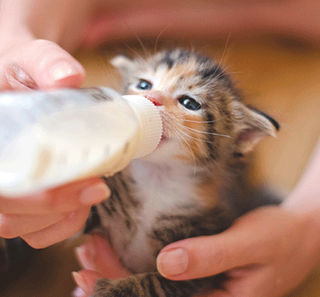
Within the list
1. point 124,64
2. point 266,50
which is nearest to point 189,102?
point 124,64

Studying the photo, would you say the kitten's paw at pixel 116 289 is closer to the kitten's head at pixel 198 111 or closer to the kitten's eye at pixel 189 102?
the kitten's head at pixel 198 111

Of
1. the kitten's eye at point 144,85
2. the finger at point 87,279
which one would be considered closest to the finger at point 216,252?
the finger at point 87,279

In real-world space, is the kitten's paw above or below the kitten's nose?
below

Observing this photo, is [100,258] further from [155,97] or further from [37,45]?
[37,45]

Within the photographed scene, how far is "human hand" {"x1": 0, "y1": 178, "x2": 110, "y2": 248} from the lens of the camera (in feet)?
1.92

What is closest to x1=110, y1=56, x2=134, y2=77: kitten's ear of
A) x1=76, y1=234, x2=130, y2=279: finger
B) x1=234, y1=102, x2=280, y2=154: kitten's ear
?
x1=234, y1=102, x2=280, y2=154: kitten's ear

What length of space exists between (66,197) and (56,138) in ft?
0.57

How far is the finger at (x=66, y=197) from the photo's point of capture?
583 millimetres

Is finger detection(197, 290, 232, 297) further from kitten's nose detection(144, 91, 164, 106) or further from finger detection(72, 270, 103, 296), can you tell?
kitten's nose detection(144, 91, 164, 106)

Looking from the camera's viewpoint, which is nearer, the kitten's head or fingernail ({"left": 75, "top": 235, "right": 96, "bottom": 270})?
the kitten's head

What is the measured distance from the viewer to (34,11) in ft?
3.78

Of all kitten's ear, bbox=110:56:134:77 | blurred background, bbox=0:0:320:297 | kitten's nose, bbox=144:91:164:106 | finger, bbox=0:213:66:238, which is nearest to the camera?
finger, bbox=0:213:66:238

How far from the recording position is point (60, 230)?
81cm

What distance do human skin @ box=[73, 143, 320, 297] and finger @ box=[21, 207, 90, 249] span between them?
0.16 m
